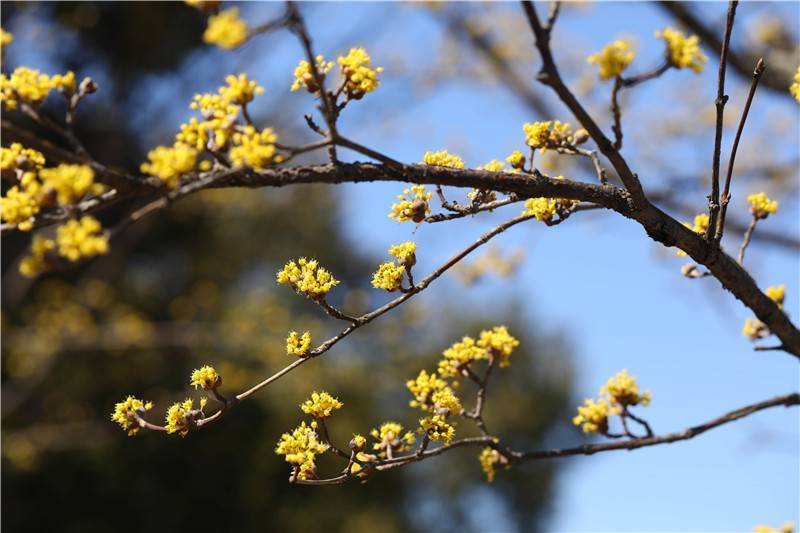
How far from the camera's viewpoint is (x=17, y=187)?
4.16 ft

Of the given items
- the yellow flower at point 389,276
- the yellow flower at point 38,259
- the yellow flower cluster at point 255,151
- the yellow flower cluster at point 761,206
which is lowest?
the yellow flower at point 38,259

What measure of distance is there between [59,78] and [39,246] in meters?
0.34

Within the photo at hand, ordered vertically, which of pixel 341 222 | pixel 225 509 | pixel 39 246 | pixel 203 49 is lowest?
pixel 39 246

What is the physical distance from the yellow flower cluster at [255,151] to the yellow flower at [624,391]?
973 millimetres

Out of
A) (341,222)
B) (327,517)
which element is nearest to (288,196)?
(341,222)

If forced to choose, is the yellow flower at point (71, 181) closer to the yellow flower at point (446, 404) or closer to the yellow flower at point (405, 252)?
the yellow flower at point (405, 252)

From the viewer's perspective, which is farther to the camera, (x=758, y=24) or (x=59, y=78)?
(x=758, y=24)

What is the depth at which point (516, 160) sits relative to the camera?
1364 mm

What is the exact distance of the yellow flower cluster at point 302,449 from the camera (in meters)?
1.48

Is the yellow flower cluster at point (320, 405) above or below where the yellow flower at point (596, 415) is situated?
below

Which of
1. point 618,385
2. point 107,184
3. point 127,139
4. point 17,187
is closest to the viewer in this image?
point 107,184

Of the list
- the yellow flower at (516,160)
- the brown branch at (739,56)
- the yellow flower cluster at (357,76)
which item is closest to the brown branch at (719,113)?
the yellow flower at (516,160)

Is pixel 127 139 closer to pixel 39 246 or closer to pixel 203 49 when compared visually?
pixel 203 49

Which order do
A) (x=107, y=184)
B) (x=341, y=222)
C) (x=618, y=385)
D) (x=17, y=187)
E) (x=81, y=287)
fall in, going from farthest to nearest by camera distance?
(x=341, y=222)
(x=81, y=287)
(x=618, y=385)
(x=17, y=187)
(x=107, y=184)
